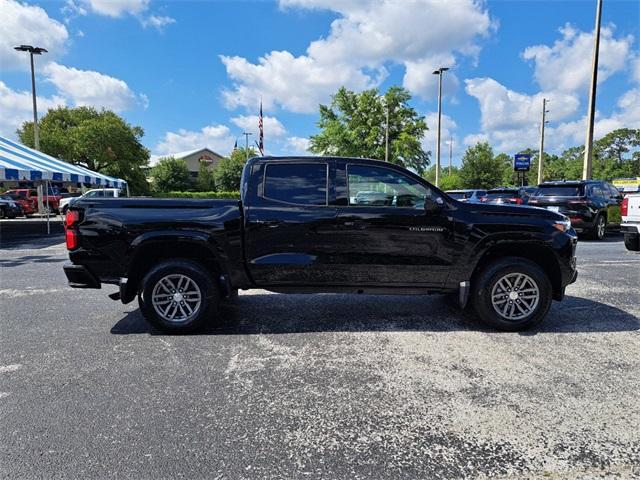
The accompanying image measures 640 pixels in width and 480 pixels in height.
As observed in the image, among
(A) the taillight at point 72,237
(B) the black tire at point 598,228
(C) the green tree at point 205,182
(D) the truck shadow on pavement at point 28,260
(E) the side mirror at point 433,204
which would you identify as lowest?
(D) the truck shadow on pavement at point 28,260

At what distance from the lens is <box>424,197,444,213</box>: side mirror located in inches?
179

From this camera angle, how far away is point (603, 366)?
3.81m

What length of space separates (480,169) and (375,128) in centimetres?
1466

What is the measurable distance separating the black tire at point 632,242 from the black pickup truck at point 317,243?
7.00 metres

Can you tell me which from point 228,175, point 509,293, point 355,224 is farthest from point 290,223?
point 228,175

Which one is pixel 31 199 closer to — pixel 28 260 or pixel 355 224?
pixel 28 260

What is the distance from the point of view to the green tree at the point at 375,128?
46.1 meters

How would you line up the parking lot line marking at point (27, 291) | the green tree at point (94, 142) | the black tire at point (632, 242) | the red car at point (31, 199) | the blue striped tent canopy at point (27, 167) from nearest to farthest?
1. the parking lot line marking at point (27, 291)
2. the black tire at point (632, 242)
3. the blue striped tent canopy at point (27, 167)
4. the red car at point (31, 199)
5. the green tree at point (94, 142)

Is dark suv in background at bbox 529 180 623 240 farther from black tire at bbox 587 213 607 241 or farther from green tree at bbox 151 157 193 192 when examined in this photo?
green tree at bbox 151 157 193 192

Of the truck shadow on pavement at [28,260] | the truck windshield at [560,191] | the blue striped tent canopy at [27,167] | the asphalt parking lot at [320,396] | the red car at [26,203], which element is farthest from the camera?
the red car at [26,203]

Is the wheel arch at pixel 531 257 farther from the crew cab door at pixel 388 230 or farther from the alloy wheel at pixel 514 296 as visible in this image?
the crew cab door at pixel 388 230

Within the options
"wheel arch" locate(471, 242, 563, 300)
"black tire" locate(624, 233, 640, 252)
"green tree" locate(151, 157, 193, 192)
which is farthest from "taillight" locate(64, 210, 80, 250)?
"green tree" locate(151, 157, 193, 192)

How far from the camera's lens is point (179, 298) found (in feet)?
15.1

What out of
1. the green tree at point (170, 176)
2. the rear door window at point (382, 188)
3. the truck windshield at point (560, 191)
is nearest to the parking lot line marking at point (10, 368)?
the rear door window at point (382, 188)
